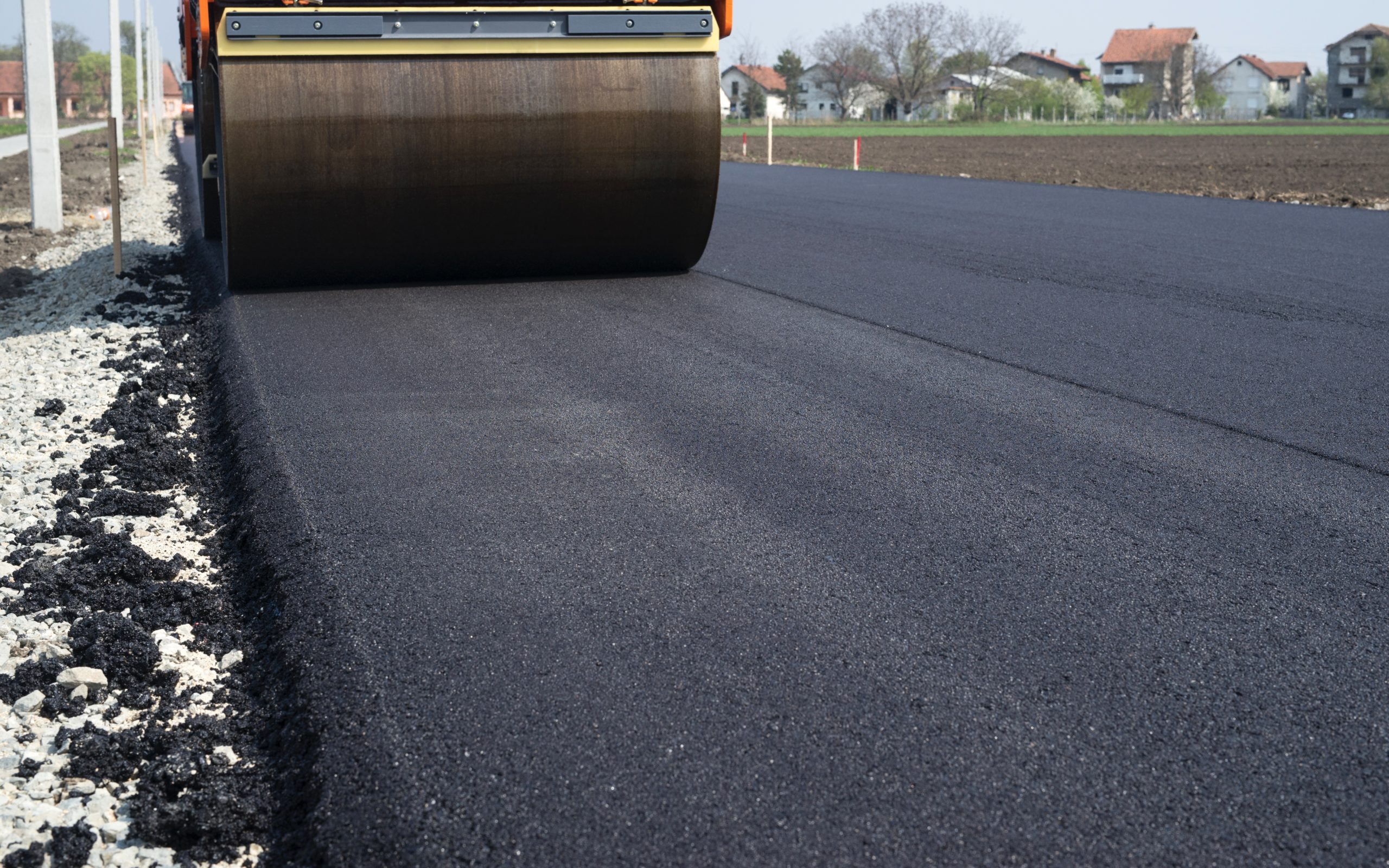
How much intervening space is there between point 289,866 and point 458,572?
4.06 ft

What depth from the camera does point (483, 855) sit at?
2.24 meters

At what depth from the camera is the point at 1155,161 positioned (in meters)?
30.7

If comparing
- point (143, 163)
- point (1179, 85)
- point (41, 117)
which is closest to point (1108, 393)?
point (41, 117)

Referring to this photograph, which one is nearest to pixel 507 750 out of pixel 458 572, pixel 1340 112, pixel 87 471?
pixel 458 572

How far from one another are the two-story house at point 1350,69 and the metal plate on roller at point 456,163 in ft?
441

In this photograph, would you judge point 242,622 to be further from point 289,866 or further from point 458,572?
point 289,866

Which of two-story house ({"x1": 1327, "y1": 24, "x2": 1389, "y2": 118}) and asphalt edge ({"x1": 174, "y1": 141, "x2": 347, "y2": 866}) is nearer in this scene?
asphalt edge ({"x1": 174, "y1": 141, "x2": 347, "y2": 866})

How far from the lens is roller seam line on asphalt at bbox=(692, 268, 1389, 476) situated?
453cm

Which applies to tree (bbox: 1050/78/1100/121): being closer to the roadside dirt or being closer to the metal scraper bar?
the roadside dirt

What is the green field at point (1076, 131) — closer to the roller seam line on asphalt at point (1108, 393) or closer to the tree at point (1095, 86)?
the tree at point (1095, 86)

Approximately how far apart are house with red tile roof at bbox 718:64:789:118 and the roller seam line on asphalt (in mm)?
119096

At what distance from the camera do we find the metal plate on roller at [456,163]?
7430mm

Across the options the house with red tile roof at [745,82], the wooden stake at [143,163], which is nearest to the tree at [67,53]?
the house with red tile roof at [745,82]

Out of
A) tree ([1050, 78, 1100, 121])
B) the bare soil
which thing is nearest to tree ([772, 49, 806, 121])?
tree ([1050, 78, 1100, 121])
